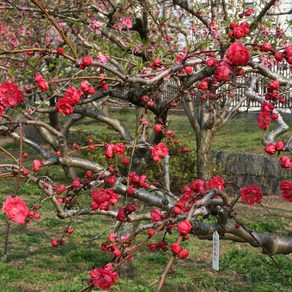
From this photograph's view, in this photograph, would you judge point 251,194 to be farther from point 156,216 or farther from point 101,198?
point 101,198

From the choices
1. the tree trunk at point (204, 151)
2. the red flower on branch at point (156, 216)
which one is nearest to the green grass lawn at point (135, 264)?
the tree trunk at point (204, 151)

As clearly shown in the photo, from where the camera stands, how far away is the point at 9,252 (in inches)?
266

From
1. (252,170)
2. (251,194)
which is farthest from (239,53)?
(252,170)

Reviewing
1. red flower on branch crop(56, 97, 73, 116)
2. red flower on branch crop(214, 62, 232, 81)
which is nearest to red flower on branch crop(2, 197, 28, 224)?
red flower on branch crop(56, 97, 73, 116)

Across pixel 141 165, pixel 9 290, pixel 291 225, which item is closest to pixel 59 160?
pixel 141 165

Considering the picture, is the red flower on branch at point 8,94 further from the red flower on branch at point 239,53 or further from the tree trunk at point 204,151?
the tree trunk at point 204,151

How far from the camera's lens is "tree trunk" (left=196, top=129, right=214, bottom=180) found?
28.2ft

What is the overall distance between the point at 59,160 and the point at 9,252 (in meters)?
3.77

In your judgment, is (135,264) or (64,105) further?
(135,264)

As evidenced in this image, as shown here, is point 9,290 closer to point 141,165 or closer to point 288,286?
point 141,165

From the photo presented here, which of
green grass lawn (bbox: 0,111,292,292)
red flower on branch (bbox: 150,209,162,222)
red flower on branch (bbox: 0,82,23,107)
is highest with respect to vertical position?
red flower on branch (bbox: 0,82,23,107)

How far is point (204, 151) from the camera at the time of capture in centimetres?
882

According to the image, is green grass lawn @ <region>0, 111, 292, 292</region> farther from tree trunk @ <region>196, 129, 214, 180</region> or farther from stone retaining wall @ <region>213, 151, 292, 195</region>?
stone retaining wall @ <region>213, 151, 292, 195</region>

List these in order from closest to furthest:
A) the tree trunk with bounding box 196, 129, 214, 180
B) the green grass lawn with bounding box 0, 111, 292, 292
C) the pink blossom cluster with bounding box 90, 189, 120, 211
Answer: the pink blossom cluster with bounding box 90, 189, 120, 211 < the green grass lawn with bounding box 0, 111, 292, 292 < the tree trunk with bounding box 196, 129, 214, 180
